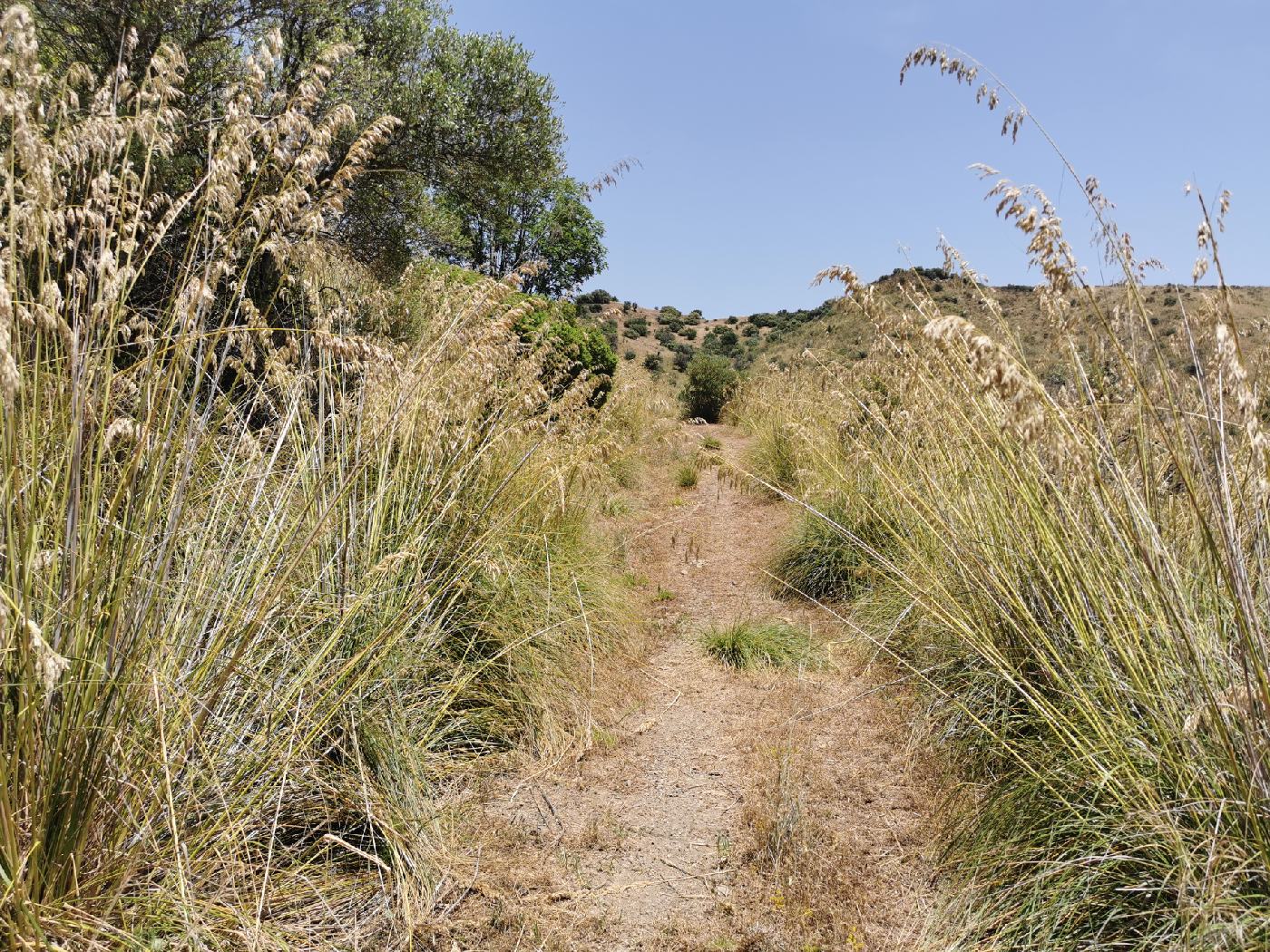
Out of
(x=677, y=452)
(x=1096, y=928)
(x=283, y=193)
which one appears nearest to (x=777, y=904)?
(x=1096, y=928)

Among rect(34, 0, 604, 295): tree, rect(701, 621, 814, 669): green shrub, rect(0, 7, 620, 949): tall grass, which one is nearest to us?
rect(0, 7, 620, 949): tall grass

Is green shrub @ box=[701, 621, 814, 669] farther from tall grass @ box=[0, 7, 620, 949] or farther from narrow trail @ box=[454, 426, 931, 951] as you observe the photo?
tall grass @ box=[0, 7, 620, 949]

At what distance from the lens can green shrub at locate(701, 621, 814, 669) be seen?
438 centimetres

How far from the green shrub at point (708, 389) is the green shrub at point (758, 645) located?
11.7 metres

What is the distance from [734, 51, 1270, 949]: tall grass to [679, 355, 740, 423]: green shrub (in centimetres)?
1288

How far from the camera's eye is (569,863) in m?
2.66

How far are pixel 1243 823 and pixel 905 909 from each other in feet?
3.21

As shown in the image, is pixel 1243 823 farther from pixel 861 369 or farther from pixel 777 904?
pixel 861 369

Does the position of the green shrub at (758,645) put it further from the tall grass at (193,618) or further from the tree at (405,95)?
the tree at (405,95)

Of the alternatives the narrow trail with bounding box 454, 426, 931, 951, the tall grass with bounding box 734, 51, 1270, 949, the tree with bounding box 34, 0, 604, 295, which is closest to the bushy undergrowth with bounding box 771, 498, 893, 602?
the narrow trail with bounding box 454, 426, 931, 951

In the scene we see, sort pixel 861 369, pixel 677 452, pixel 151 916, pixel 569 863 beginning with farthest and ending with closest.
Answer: pixel 677 452 < pixel 861 369 < pixel 569 863 < pixel 151 916

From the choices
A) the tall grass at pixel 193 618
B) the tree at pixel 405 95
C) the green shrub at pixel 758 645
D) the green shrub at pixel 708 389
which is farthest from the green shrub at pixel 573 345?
the green shrub at pixel 708 389

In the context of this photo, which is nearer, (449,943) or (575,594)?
(449,943)

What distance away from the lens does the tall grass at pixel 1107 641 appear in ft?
5.48
